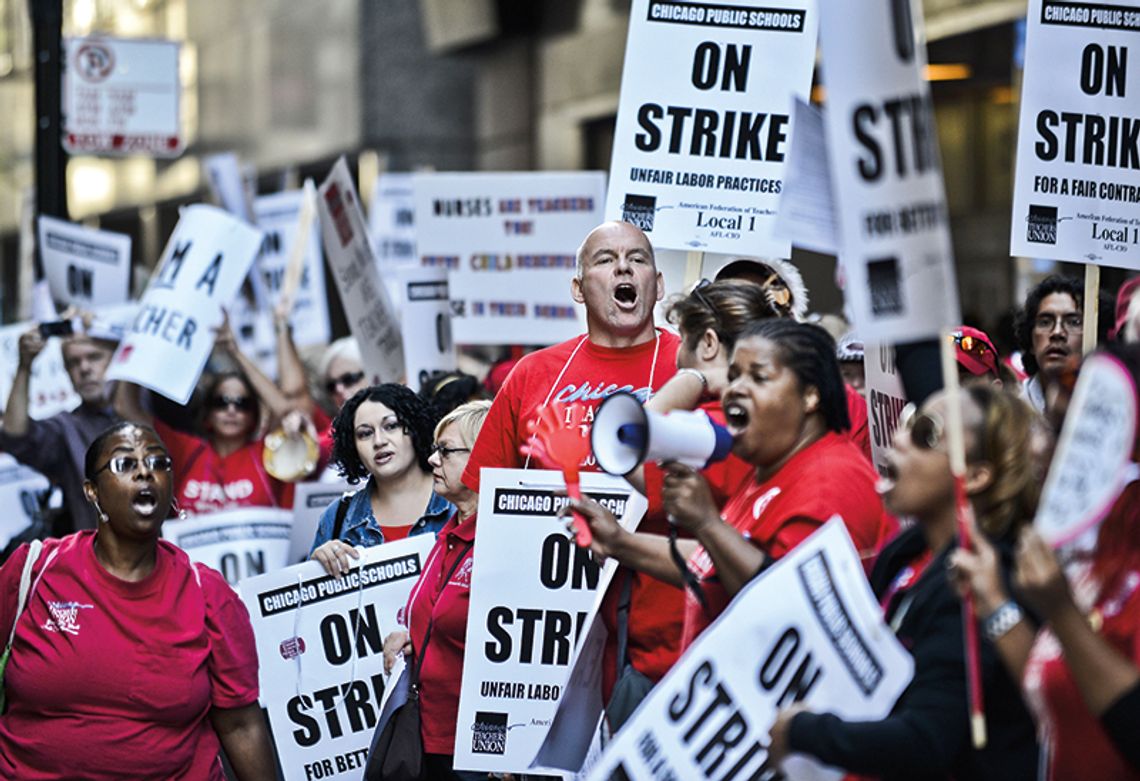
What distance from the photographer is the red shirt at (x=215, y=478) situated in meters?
9.27

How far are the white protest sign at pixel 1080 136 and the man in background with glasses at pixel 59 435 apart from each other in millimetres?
4379

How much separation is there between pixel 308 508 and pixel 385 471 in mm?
1204

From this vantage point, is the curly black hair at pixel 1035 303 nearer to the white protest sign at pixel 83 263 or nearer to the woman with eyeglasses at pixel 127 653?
the woman with eyeglasses at pixel 127 653

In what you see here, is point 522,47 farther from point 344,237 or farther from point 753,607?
point 753,607

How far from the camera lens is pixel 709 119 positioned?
7203 mm

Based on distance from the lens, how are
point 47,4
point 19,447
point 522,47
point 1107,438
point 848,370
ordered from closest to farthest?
1. point 1107,438
2. point 848,370
3. point 19,447
4. point 47,4
5. point 522,47

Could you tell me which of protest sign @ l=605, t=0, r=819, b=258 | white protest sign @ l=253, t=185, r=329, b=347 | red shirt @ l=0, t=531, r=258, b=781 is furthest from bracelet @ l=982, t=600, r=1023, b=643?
white protest sign @ l=253, t=185, r=329, b=347

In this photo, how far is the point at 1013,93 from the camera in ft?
46.4

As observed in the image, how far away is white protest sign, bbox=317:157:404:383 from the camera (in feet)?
32.8

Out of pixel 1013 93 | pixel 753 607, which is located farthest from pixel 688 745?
pixel 1013 93

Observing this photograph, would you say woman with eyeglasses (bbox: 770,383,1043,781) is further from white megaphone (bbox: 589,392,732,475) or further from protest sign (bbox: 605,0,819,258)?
protest sign (bbox: 605,0,819,258)

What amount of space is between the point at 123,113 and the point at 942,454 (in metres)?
10.0

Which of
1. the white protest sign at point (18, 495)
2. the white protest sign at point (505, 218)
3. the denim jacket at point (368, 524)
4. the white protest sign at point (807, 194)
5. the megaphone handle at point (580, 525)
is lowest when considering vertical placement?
the white protest sign at point (18, 495)

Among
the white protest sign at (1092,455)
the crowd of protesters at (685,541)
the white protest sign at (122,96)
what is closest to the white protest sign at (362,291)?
the crowd of protesters at (685,541)
